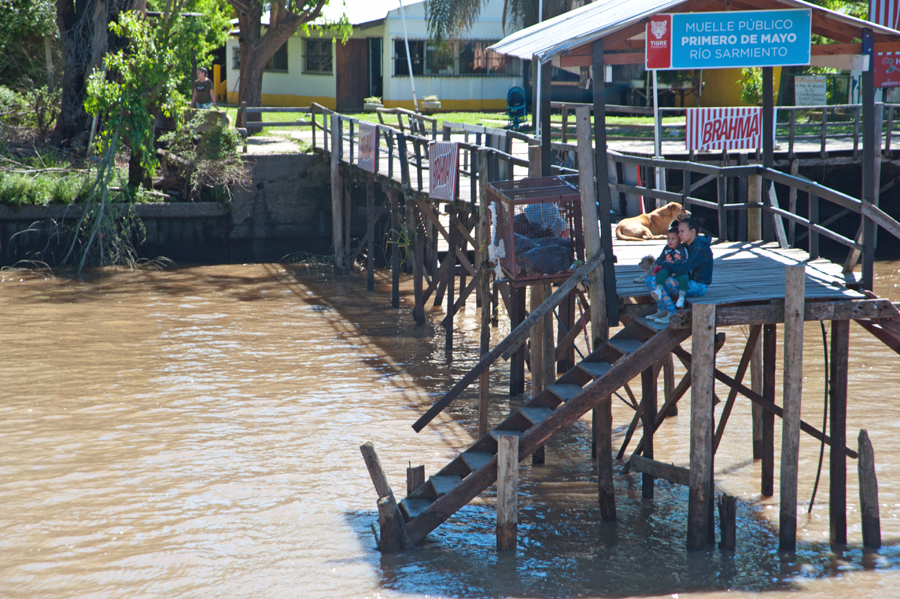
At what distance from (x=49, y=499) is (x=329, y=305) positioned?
8.29 metres

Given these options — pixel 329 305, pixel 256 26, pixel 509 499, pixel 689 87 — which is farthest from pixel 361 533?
pixel 689 87

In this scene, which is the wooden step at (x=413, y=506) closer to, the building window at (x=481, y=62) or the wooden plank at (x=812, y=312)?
the wooden plank at (x=812, y=312)

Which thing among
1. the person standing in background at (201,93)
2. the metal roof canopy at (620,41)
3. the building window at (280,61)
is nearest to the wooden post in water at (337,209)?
the person standing in background at (201,93)

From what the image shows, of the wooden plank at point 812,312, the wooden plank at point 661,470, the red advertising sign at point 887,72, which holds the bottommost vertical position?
the wooden plank at point 661,470

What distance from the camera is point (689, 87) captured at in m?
29.2

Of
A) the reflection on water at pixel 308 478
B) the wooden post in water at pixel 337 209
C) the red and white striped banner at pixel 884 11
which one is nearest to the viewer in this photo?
the reflection on water at pixel 308 478

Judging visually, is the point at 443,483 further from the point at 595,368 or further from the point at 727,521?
the point at 727,521

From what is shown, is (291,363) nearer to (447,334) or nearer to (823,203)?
(447,334)

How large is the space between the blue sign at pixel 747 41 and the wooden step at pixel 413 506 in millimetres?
4026

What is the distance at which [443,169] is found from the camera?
12.4 meters

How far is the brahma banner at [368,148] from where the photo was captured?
52.2ft

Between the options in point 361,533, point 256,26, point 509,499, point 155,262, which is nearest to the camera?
point 509,499

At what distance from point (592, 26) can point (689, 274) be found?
2155 millimetres

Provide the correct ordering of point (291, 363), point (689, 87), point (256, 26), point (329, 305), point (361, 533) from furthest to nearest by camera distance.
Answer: point (689, 87), point (256, 26), point (329, 305), point (291, 363), point (361, 533)
